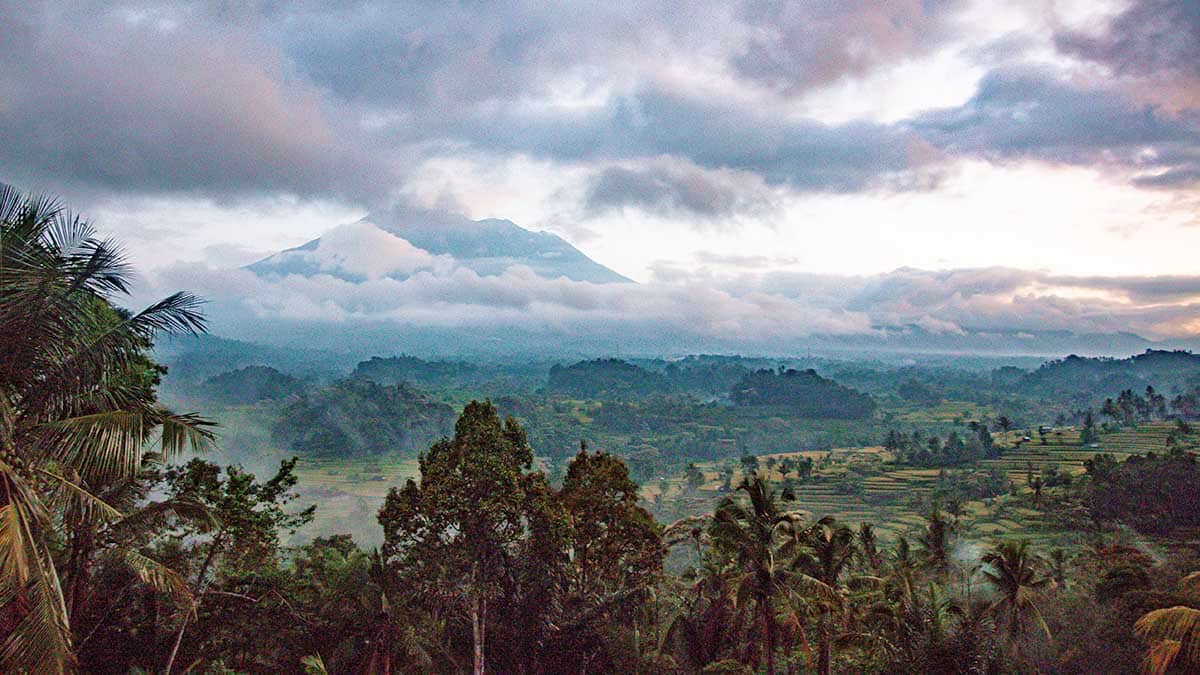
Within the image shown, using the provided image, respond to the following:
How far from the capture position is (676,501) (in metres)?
79.2

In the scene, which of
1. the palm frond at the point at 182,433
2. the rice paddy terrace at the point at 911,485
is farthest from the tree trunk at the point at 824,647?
the rice paddy terrace at the point at 911,485

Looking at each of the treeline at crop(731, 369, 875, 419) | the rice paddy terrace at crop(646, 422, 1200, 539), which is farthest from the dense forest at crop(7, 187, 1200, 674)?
the treeline at crop(731, 369, 875, 419)

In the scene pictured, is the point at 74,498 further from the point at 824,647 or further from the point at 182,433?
the point at 824,647

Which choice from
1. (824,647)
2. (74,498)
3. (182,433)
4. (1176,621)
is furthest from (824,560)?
(74,498)

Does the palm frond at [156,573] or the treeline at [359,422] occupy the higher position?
the palm frond at [156,573]

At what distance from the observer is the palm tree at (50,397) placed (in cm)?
601

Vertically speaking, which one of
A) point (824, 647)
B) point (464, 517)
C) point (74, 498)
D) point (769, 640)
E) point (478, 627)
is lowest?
point (824, 647)

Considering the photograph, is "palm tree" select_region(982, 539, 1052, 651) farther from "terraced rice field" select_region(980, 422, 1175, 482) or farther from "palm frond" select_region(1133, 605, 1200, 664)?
"terraced rice field" select_region(980, 422, 1175, 482)

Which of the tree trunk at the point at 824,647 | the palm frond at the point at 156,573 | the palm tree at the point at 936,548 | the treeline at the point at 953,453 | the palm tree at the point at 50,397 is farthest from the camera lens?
the treeline at the point at 953,453

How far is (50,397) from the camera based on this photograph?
287 inches

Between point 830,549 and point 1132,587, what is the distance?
32.2 ft

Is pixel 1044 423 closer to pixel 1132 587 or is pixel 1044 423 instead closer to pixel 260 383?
pixel 1132 587

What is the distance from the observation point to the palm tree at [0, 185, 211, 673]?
19.7 ft

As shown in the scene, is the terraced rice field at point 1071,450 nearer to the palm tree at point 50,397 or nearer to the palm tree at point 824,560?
the palm tree at point 824,560
